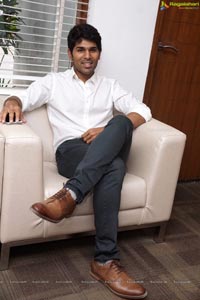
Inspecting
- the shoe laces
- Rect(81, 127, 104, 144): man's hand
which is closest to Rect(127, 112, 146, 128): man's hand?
Rect(81, 127, 104, 144): man's hand

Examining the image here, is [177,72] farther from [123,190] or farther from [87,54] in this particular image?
[123,190]

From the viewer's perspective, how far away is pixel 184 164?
3.28m

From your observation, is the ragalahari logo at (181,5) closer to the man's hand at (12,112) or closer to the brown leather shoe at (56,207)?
the man's hand at (12,112)

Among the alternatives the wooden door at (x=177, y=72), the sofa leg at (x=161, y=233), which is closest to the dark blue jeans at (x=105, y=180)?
the sofa leg at (x=161, y=233)

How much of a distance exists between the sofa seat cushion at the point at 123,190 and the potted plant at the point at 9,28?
804 millimetres

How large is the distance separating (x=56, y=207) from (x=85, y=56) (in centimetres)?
89

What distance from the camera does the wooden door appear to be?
9.09 ft

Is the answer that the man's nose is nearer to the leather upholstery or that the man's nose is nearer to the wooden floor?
the leather upholstery

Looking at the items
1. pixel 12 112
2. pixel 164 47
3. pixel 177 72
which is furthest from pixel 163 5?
pixel 12 112

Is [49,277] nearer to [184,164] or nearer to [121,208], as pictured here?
[121,208]

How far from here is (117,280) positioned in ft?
5.79

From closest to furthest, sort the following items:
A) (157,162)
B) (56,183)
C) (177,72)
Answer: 1. (56,183)
2. (157,162)
3. (177,72)

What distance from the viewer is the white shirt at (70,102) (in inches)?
83.3

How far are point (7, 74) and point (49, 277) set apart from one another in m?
1.31
